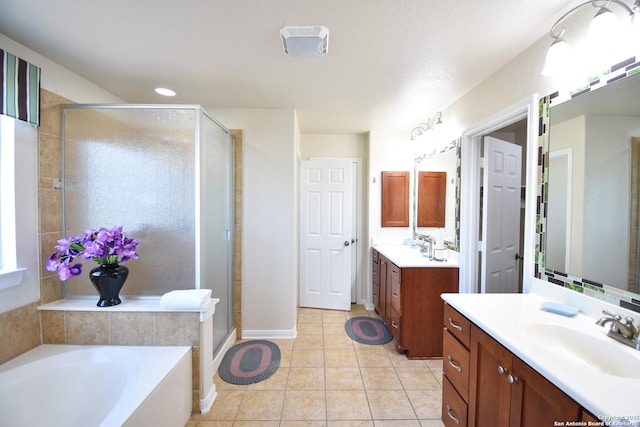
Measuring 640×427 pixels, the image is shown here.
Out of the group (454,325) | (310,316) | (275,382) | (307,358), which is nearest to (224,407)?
(275,382)

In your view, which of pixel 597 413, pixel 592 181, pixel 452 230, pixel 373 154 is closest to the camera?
pixel 597 413

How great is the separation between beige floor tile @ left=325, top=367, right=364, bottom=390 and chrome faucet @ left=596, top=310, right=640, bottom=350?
1504 mm

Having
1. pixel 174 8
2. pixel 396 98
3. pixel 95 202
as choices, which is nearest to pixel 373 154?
pixel 396 98

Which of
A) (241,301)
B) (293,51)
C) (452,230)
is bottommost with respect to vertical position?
(241,301)

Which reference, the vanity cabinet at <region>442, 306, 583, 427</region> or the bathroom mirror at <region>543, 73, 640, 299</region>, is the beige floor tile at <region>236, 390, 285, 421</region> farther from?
the bathroom mirror at <region>543, 73, 640, 299</region>

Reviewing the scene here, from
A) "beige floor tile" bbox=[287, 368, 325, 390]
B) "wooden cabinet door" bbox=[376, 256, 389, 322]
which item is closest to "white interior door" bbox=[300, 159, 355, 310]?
"wooden cabinet door" bbox=[376, 256, 389, 322]

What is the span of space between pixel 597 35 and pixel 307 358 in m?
2.73

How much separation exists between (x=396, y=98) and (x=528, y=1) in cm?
112

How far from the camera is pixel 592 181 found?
3.76 ft

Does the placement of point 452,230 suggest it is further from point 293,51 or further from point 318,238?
point 293,51

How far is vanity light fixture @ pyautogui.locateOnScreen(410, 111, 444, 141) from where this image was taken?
2469 mm

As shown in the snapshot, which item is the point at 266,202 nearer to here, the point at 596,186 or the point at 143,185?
the point at 143,185

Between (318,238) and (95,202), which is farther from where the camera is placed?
(318,238)

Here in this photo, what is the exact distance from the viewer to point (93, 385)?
1.46m
